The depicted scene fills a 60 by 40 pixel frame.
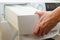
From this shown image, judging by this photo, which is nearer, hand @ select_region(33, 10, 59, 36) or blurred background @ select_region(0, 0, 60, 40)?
hand @ select_region(33, 10, 59, 36)

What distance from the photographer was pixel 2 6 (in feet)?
4.31

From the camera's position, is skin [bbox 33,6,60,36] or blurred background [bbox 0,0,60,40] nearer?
skin [bbox 33,6,60,36]

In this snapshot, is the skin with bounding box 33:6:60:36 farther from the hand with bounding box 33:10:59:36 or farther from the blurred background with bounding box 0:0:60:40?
the blurred background with bounding box 0:0:60:40

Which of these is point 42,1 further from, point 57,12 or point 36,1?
point 57,12

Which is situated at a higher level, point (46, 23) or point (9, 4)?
point (9, 4)

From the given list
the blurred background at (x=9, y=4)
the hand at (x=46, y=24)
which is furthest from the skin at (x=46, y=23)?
the blurred background at (x=9, y=4)

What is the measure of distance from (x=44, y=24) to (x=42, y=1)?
763 mm

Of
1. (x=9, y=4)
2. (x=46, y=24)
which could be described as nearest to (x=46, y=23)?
(x=46, y=24)

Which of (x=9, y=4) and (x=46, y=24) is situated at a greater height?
(x=9, y=4)

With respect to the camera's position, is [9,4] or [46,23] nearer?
[46,23]

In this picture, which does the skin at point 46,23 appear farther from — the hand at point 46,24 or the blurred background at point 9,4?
the blurred background at point 9,4

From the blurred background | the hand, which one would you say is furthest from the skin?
the blurred background

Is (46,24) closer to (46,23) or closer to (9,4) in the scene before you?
(46,23)

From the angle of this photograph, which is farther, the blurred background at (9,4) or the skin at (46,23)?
the blurred background at (9,4)
